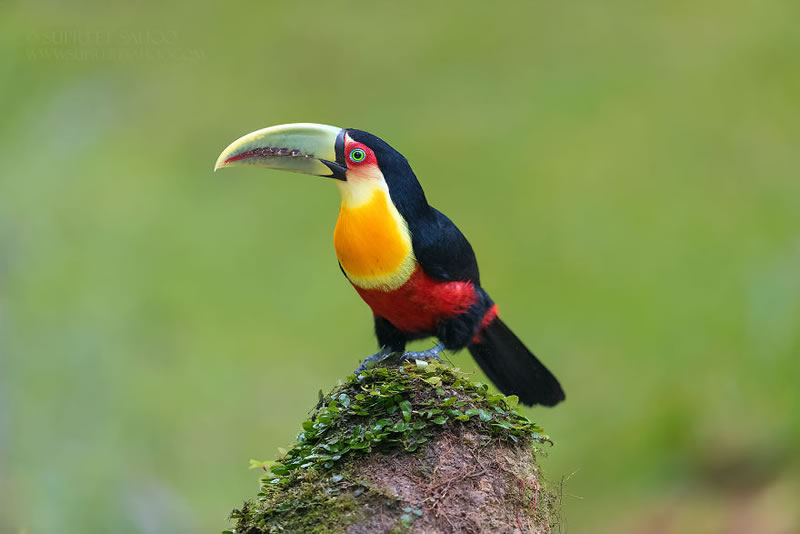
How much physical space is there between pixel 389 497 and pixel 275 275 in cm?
618

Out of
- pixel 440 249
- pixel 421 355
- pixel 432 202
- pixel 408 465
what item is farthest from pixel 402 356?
pixel 432 202

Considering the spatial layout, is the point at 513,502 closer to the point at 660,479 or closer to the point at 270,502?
the point at 270,502

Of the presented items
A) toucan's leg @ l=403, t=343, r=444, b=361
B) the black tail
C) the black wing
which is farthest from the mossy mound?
the black tail

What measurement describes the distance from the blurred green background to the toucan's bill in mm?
3756

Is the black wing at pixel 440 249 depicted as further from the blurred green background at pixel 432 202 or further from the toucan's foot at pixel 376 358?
the blurred green background at pixel 432 202

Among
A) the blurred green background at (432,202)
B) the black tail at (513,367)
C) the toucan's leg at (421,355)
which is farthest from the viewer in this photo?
the blurred green background at (432,202)

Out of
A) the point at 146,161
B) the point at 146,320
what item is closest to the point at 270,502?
the point at 146,320

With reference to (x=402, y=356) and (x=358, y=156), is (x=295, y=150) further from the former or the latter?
(x=402, y=356)

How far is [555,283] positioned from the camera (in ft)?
27.7

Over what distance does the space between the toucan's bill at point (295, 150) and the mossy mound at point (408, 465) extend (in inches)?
33.0

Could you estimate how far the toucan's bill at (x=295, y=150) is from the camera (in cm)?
329

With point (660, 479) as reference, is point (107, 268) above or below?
above

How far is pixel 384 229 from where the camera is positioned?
322cm

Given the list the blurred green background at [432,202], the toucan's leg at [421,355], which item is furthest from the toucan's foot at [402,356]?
the blurred green background at [432,202]
